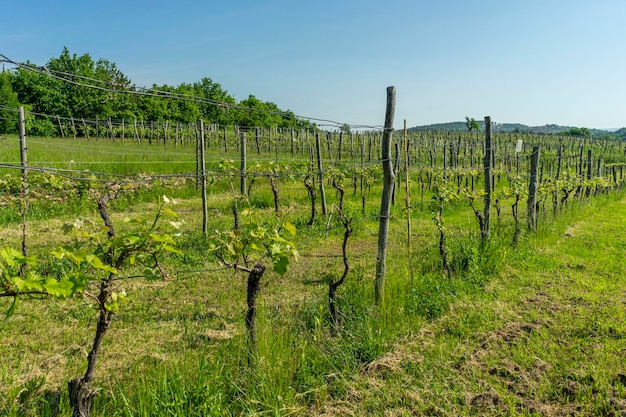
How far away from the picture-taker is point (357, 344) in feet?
11.1

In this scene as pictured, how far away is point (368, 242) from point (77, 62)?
154ft

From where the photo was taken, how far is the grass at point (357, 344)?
8.98ft

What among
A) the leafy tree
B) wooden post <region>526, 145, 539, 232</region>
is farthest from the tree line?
wooden post <region>526, 145, 539, 232</region>

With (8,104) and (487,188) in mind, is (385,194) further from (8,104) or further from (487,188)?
(8,104)

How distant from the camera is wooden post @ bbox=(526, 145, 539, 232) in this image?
7.32m

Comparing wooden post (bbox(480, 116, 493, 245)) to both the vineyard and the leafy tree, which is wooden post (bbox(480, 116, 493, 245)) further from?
the leafy tree

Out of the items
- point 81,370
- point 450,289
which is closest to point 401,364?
point 450,289

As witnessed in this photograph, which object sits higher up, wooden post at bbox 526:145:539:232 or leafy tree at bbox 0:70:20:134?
leafy tree at bbox 0:70:20:134

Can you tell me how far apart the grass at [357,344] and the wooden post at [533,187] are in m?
1.51

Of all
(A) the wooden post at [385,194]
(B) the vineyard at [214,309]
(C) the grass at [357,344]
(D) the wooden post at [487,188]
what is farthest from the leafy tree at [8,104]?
(A) the wooden post at [385,194]

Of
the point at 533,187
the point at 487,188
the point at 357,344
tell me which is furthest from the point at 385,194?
the point at 533,187

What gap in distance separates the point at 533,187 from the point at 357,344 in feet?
18.8

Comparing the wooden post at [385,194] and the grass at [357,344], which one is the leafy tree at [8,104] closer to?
the grass at [357,344]

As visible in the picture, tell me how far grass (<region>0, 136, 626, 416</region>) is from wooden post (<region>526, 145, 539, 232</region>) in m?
1.51
